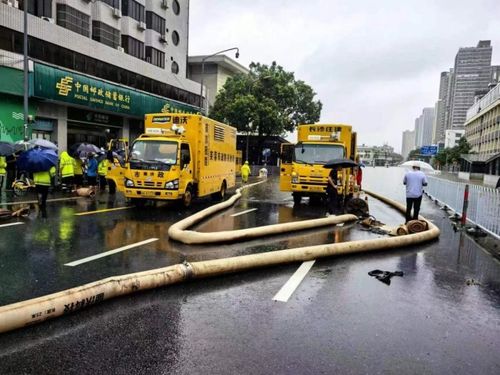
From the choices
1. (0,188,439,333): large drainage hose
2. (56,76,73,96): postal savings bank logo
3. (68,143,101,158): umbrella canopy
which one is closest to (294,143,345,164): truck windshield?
(0,188,439,333): large drainage hose

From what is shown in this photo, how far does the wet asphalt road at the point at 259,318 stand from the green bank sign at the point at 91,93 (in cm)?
1547

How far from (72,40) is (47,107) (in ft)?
14.4

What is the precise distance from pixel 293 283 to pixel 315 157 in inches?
415

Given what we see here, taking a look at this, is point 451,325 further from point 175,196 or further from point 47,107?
point 47,107

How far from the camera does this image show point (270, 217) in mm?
12844

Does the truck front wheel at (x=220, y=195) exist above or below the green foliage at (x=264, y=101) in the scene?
below

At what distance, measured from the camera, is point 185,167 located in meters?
13.4

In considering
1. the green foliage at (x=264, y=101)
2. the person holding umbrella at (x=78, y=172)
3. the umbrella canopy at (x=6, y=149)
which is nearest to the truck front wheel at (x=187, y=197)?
the umbrella canopy at (x=6, y=149)

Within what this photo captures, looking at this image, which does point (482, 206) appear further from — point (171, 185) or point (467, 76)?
point (467, 76)

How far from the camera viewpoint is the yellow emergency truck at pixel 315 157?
15.6m

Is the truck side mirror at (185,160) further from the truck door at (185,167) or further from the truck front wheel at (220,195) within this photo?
the truck front wheel at (220,195)

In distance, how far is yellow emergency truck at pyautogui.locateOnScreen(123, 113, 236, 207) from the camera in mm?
12805

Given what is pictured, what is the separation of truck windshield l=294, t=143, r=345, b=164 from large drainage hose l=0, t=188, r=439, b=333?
7.74 meters

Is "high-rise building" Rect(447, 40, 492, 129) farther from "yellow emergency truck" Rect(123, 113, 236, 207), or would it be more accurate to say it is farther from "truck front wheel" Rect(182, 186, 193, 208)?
"truck front wheel" Rect(182, 186, 193, 208)
